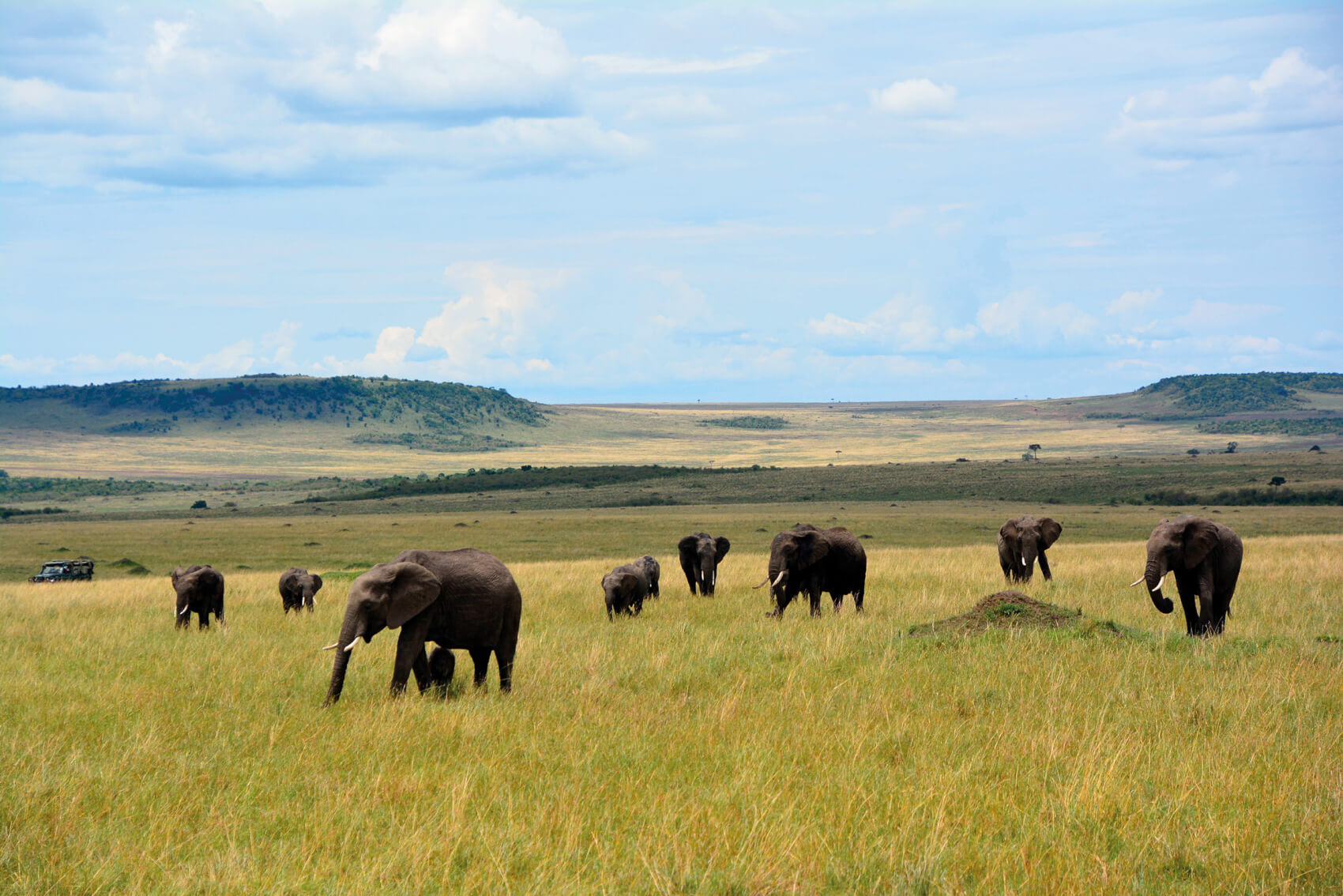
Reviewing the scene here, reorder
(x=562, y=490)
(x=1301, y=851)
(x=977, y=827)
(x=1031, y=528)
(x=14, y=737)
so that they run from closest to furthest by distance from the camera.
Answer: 1. (x=1301, y=851)
2. (x=977, y=827)
3. (x=14, y=737)
4. (x=1031, y=528)
5. (x=562, y=490)

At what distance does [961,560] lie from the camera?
102 feet

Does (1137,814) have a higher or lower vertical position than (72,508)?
higher

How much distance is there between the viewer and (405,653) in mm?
10727

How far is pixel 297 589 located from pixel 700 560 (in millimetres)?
8621

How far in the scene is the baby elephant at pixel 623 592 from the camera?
19.5 meters

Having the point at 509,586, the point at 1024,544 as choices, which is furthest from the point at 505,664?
the point at 1024,544

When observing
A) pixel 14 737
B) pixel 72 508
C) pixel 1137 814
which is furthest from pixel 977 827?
pixel 72 508

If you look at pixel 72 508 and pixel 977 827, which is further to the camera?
pixel 72 508

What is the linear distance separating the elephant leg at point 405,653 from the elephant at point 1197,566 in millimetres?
9987

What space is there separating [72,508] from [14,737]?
11074cm

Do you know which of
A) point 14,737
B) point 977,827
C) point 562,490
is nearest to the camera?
point 977,827

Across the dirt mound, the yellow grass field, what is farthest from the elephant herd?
the dirt mound

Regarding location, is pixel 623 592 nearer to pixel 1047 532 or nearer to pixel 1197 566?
pixel 1197 566

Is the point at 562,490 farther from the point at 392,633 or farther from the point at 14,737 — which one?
the point at 14,737
